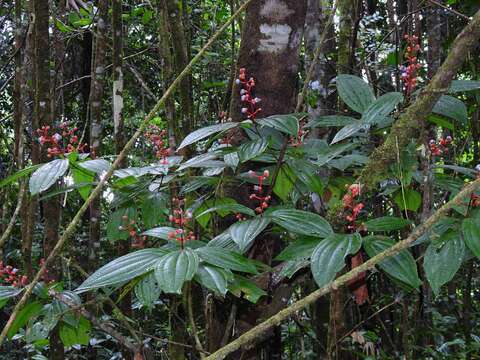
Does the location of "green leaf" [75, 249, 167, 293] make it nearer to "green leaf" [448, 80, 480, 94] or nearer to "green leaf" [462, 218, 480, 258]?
"green leaf" [462, 218, 480, 258]

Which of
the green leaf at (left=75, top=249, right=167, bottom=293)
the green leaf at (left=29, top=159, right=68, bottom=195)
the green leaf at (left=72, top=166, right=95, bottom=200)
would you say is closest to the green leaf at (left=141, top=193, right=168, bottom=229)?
the green leaf at (left=72, top=166, right=95, bottom=200)

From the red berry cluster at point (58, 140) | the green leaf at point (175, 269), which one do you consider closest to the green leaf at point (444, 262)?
the green leaf at point (175, 269)

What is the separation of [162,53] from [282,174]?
0.98m

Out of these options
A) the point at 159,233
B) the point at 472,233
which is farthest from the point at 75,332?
the point at 472,233

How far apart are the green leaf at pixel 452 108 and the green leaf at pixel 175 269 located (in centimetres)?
61

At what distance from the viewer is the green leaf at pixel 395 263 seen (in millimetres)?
957

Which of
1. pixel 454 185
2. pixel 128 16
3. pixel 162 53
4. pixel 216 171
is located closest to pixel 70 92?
pixel 128 16

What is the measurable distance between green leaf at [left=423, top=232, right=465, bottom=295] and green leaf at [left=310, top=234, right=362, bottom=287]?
12 cm

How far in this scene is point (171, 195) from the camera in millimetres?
1578

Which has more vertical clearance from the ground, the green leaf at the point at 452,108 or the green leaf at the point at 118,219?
the green leaf at the point at 452,108

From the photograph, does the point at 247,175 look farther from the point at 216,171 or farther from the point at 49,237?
the point at 49,237

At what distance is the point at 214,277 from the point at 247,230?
0.13 metres

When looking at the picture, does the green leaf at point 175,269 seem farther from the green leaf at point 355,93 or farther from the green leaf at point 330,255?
the green leaf at point 355,93

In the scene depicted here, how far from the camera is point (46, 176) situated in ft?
3.59
